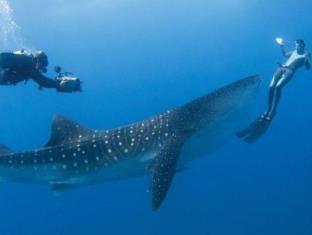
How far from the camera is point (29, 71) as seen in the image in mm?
9227

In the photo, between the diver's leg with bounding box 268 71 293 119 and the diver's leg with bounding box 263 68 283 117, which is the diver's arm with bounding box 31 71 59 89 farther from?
the diver's leg with bounding box 263 68 283 117

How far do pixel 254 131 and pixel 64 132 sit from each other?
528 centimetres

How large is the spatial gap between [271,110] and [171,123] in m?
4.89

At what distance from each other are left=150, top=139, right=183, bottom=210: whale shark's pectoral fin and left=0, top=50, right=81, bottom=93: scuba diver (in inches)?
101

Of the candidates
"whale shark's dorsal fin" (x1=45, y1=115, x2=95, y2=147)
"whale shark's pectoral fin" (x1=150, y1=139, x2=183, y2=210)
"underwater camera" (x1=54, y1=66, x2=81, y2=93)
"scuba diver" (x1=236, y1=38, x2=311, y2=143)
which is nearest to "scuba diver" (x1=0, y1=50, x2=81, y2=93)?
"underwater camera" (x1=54, y1=66, x2=81, y2=93)

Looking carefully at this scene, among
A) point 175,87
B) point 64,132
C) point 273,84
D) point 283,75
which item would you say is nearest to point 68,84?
point 64,132

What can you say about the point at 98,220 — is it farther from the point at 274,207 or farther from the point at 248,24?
the point at 248,24

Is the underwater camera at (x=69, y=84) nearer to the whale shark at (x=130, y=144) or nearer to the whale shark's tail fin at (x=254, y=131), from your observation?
the whale shark at (x=130, y=144)

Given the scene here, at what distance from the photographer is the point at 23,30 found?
204 ft

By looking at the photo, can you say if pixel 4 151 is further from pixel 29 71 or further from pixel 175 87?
pixel 175 87

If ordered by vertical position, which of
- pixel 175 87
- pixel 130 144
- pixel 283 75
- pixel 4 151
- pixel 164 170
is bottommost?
pixel 164 170

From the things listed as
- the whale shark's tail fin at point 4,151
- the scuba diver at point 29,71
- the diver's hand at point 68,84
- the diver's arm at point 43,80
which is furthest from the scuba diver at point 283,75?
the whale shark's tail fin at point 4,151

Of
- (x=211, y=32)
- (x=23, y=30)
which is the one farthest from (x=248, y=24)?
(x=23, y=30)

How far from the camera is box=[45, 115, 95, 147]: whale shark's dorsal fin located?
376 inches
